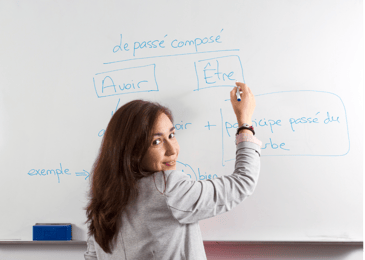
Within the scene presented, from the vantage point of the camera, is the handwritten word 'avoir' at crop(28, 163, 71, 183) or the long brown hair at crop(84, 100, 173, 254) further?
the handwritten word 'avoir' at crop(28, 163, 71, 183)

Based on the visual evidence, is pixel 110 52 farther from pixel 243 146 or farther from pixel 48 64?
pixel 243 146

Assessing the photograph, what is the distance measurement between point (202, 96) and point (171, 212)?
470mm

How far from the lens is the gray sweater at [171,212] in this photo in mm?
673

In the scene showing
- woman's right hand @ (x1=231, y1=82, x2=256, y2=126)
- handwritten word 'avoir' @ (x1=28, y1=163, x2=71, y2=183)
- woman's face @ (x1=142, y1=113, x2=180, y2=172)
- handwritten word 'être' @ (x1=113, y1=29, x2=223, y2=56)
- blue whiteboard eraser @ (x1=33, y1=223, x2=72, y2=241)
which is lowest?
blue whiteboard eraser @ (x1=33, y1=223, x2=72, y2=241)

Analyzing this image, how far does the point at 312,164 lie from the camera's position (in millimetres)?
931

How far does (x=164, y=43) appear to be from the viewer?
100 centimetres

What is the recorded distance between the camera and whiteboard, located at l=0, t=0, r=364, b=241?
3.05 ft

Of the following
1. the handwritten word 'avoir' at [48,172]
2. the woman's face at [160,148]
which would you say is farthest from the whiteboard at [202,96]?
the woman's face at [160,148]

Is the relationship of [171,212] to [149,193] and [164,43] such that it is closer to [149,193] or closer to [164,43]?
[149,193]

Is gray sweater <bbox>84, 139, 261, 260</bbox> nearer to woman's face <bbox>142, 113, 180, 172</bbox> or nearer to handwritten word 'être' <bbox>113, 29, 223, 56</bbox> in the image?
woman's face <bbox>142, 113, 180, 172</bbox>

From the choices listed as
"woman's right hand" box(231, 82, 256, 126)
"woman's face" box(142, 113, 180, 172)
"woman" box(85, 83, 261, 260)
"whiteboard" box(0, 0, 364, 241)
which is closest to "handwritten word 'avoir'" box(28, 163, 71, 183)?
"whiteboard" box(0, 0, 364, 241)

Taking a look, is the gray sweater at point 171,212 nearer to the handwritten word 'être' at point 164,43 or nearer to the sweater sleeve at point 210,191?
the sweater sleeve at point 210,191

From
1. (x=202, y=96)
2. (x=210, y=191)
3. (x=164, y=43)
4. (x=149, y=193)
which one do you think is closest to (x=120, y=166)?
(x=149, y=193)

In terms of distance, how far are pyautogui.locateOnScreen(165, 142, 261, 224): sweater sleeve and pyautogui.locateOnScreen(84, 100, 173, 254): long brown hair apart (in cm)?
10
